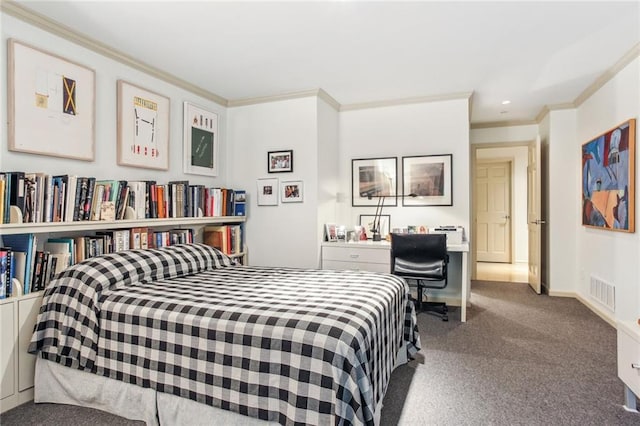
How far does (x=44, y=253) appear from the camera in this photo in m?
2.20

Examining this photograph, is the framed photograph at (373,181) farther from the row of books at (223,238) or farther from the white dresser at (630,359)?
the white dresser at (630,359)

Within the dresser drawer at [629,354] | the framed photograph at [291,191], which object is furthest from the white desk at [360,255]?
the dresser drawer at [629,354]

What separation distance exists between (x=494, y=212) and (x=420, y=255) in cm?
453

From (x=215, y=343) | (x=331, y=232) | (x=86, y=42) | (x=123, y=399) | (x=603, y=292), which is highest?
(x=86, y=42)

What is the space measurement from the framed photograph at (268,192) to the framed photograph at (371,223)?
1109 millimetres

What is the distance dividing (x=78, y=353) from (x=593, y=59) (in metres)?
4.33

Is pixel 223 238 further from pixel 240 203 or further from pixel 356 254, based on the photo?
pixel 356 254

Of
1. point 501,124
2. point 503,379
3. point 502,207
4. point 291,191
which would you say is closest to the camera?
point 503,379

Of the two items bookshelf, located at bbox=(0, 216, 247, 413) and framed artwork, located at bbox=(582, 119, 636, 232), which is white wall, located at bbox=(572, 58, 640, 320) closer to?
framed artwork, located at bbox=(582, 119, 636, 232)

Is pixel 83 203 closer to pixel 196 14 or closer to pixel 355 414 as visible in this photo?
pixel 196 14

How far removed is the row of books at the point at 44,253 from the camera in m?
2.02

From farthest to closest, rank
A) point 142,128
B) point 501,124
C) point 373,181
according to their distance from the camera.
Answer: point 501,124, point 373,181, point 142,128

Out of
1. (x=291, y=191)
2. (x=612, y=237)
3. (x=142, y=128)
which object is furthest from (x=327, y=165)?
(x=612, y=237)

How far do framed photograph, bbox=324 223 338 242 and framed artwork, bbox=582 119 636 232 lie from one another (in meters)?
2.59
